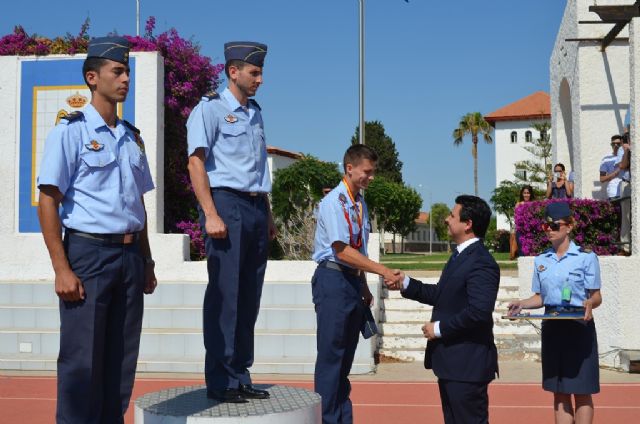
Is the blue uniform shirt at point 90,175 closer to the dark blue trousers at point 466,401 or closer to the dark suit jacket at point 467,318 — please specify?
the dark suit jacket at point 467,318

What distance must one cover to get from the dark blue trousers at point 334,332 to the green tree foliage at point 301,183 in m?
14.4

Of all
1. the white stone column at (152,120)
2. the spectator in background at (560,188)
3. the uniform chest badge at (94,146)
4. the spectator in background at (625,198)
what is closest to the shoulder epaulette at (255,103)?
the uniform chest badge at (94,146)

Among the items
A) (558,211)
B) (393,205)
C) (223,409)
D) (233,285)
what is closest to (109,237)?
(233,285)

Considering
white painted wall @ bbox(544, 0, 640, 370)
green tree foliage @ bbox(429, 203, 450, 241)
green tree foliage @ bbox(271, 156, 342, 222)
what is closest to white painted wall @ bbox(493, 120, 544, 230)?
green tree foliage @ bbox(429, 203, 450, 241)

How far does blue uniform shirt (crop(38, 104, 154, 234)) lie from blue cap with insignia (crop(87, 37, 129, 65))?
0.25 m

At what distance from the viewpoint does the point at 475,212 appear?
178 inches

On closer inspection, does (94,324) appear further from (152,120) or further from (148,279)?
(152,120)

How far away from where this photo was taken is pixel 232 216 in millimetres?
4449

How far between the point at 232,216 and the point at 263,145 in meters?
0.53

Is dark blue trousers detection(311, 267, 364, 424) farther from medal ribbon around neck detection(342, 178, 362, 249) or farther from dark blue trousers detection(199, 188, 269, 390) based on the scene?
dark blue trousers detection(199, 188, 269, 390)

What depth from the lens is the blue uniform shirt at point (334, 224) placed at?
5.32m

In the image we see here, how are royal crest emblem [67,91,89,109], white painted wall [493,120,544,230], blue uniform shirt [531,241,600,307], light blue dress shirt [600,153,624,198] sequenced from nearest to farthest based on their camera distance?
blue uniform shirt [531,241,600,307] < light blue dress shirt [600,153,624,198] < royal crest emblem [67,91,89,109] < white painted wall [493,120,544,230]

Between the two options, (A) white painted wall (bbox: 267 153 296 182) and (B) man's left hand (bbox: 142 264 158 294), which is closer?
(B) man's left hand (bbox: 142 264 158 294)

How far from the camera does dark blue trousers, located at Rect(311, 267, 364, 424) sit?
5.32 m
